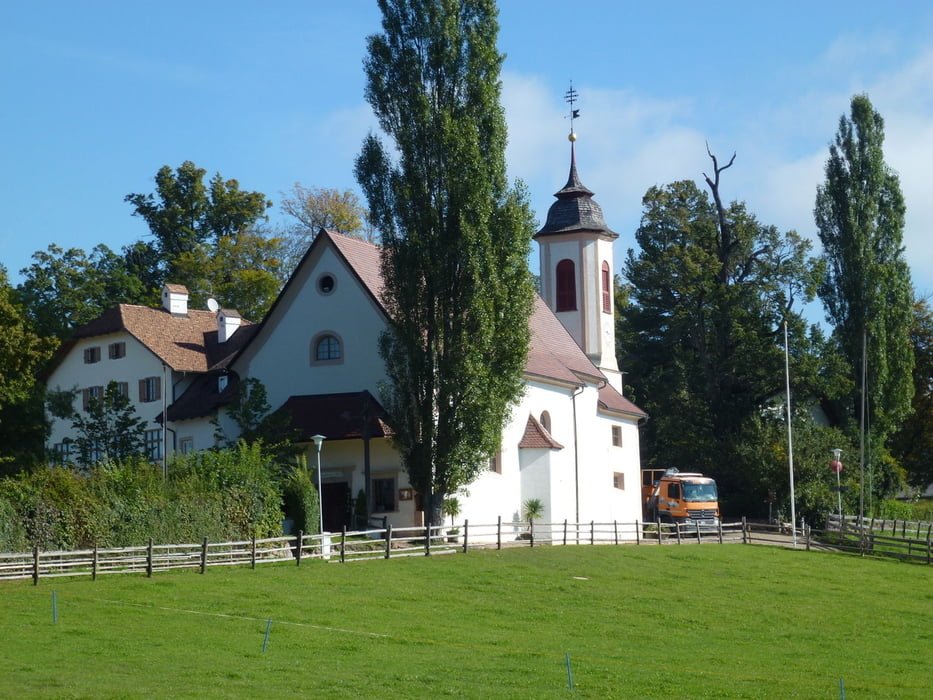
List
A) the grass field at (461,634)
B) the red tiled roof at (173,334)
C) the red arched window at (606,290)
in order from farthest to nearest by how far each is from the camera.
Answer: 1. the red arched window at (606,290)
2. the red tiled roof at (173,334)
3. the grass field at (461,634)

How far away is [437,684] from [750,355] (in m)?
45.9

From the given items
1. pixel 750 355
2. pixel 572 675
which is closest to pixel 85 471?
pixel 572 675

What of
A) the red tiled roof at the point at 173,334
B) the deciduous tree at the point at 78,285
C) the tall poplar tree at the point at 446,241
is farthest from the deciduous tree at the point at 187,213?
the tall poplar tree at the point at 446,241

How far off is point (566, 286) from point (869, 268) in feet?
47.7

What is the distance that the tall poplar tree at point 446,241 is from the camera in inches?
1459

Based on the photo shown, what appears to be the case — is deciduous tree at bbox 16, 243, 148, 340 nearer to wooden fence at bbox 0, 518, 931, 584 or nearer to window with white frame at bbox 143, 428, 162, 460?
window with white frame at bbox 143, 428, 162, 460

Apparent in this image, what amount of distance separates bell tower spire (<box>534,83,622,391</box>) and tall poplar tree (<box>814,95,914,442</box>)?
1138 centimetres

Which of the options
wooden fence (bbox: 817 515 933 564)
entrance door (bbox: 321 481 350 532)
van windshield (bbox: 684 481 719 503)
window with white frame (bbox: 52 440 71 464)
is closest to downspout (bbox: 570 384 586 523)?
van windshield (bbox: 684 481 719 503)

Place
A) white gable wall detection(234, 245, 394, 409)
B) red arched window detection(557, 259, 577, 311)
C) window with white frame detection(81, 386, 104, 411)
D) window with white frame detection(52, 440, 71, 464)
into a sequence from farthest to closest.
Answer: red arched window detection(557, 259, 577, 311) → window with white frame detection(81, 386, 104, 411) → window with white frame detection(52, 440, 71, 464) → white gable wall detection(234, 245, 394, 409)

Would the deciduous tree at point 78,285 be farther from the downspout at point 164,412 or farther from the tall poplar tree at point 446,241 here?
the tall poplar tree at point 446,241

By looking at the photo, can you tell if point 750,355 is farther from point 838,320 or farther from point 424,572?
point 424,572

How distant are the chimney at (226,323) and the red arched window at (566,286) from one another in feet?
51.2

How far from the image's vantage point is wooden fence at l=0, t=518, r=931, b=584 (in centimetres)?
2673

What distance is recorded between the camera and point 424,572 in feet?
101
